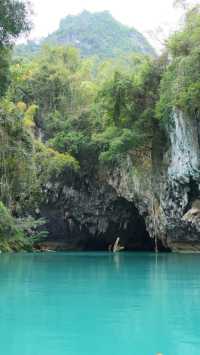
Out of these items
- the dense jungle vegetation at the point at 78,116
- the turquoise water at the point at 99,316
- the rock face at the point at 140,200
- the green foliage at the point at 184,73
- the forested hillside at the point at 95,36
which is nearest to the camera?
the turquoise water at the point at 99,316

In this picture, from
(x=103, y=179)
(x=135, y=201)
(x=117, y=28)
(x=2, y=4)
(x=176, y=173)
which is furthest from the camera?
(x=117, y=28)

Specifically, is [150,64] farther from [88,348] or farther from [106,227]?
[88,348]

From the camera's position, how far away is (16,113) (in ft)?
44.1

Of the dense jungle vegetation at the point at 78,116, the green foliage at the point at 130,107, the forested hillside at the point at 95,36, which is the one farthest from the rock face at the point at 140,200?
the forested hillside at the point at 95,36

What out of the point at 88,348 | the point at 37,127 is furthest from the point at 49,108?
the point at 88,348

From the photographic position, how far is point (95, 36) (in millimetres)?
64438

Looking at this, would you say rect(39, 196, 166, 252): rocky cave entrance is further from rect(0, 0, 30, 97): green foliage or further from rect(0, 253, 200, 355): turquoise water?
rect(0, 0, 30, 97): green foliage

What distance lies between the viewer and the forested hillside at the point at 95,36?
61.3m

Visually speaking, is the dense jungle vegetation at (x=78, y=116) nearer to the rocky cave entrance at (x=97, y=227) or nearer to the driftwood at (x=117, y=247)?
the rocky cave entrance at (x=97, y=227)

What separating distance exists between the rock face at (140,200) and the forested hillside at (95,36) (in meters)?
33.4

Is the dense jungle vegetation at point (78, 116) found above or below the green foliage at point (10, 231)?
above

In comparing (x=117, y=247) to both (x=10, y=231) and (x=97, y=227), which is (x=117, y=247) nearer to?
(x=97, y=227)

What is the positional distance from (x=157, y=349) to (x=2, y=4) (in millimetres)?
6388

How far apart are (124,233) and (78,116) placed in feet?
21.9
